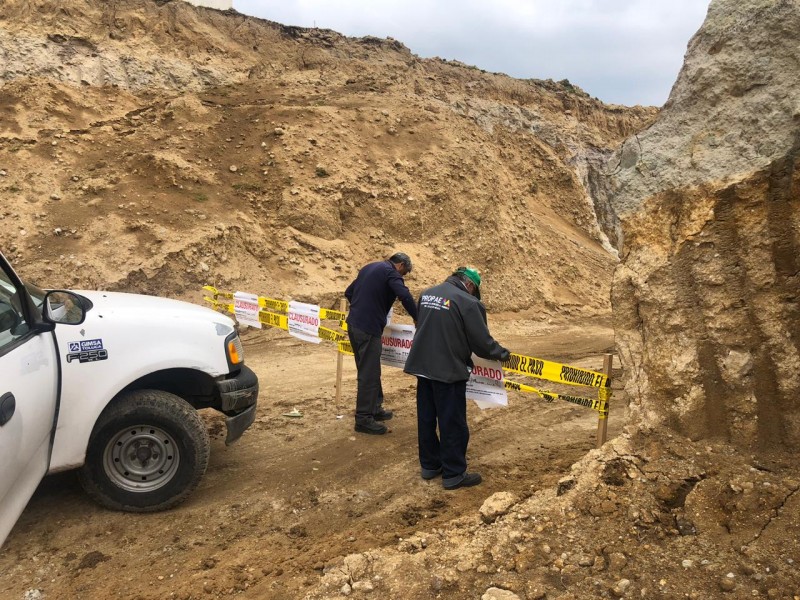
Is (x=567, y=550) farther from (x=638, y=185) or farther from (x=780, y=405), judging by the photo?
(x=638, y=185)

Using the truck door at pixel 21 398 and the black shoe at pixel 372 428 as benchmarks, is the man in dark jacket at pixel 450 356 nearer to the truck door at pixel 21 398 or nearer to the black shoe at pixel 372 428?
the black shoe at pixel 372 428

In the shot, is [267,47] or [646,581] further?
[267,47]

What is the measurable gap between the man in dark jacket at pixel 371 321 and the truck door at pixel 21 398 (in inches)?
113

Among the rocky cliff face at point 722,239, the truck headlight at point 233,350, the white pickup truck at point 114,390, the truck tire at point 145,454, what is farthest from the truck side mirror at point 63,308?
the rocky cliff face at point 722,239

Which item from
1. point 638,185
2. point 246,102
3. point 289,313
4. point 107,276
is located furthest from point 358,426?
point 246,102

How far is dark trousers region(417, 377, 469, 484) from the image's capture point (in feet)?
15.6

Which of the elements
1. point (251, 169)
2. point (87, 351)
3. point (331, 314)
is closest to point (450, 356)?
point (87, 351)

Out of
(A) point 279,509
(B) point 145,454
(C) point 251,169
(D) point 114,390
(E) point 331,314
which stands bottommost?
(A) point 279,509

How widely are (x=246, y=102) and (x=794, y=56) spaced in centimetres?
1571

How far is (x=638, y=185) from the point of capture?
13.4ft

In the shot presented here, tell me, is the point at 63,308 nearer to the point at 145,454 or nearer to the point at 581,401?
the point at 145,454

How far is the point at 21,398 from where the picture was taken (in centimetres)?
348

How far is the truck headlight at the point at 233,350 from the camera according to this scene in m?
4.63

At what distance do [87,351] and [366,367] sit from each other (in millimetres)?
2730
